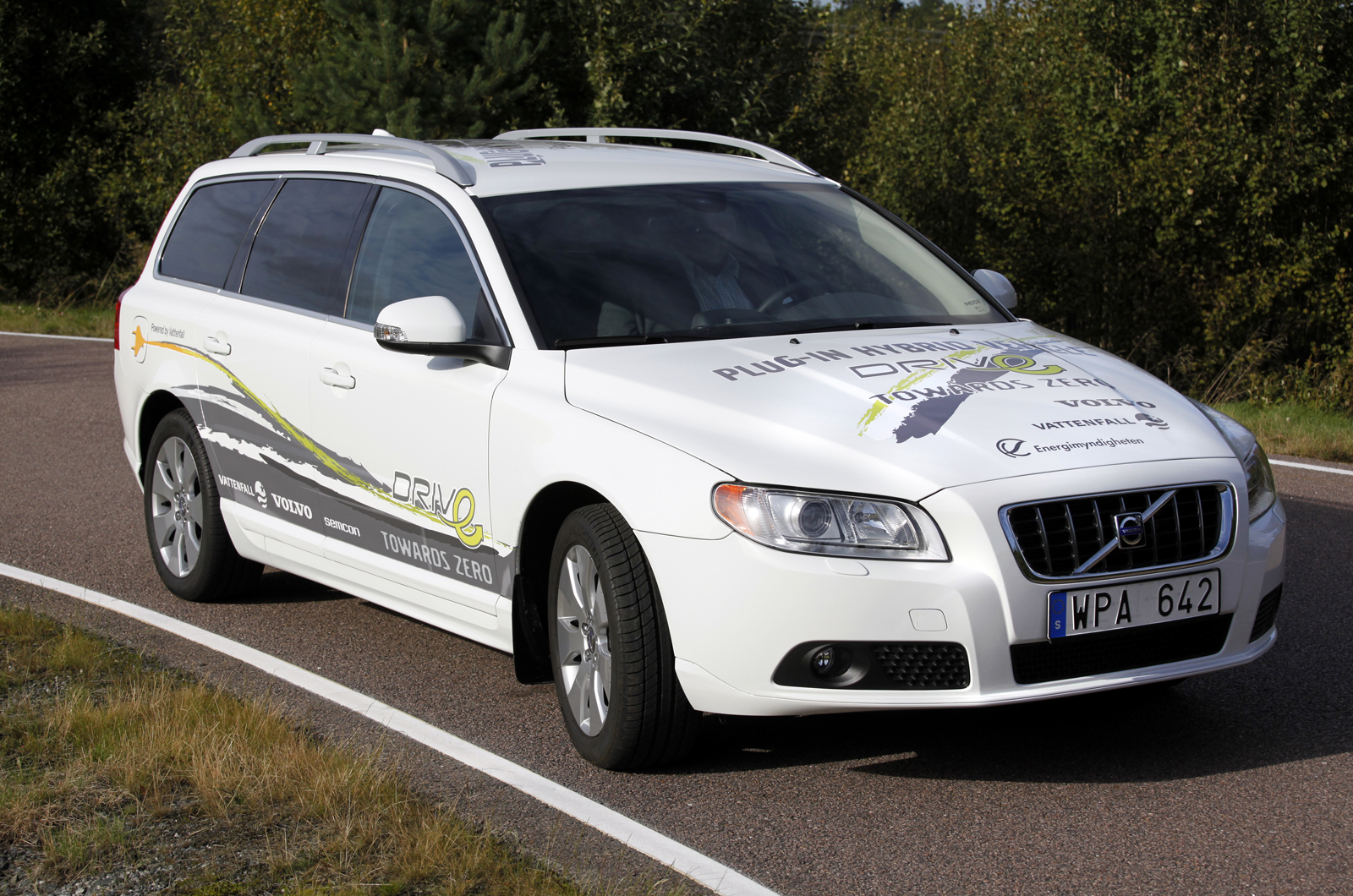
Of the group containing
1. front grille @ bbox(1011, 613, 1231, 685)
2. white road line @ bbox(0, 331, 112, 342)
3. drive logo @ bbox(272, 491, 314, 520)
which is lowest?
white road line @ bbox(0, 331, 112, 342)

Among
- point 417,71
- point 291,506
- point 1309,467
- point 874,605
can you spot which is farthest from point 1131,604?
point 417,71

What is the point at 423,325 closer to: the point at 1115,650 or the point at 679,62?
the point at 1115,650

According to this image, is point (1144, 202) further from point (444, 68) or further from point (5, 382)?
point (5, 382)

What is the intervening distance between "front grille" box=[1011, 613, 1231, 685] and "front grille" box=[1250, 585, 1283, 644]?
0.73ft

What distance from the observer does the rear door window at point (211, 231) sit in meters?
6.65

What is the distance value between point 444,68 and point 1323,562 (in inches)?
611

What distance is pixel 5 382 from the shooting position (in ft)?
48.2

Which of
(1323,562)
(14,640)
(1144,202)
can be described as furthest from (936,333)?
(1144,202)

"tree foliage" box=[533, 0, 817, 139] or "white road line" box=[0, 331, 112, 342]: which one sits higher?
"tree foliage" box=[533, 0, 817, 139]

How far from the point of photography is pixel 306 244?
6.11 metres

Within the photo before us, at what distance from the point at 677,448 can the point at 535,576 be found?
0.90 m

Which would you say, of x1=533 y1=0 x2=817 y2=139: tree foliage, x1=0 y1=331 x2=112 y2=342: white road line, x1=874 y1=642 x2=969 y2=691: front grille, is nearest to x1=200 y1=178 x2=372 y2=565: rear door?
x1=874 y1=642 x2=969 y2=691: front grille

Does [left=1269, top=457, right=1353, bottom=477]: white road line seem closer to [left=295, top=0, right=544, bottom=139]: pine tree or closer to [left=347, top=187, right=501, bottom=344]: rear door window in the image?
[left=347, top=187, right=501, bottom=344]: rear door window

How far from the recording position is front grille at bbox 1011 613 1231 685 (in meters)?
3.98
